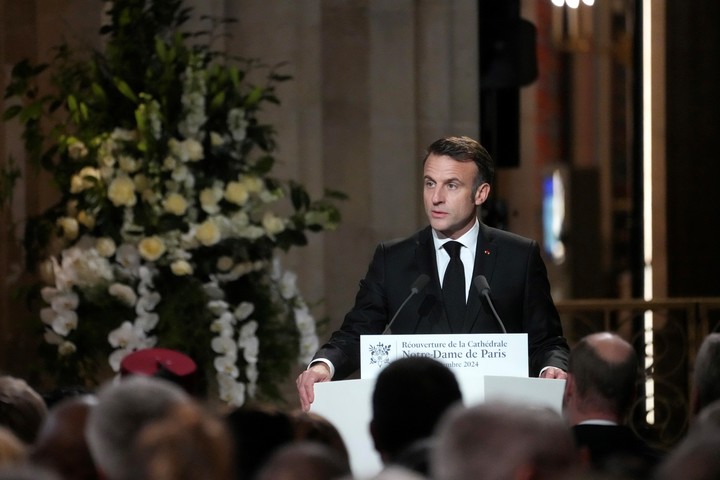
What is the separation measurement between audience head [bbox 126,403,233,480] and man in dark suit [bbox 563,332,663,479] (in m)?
1.28

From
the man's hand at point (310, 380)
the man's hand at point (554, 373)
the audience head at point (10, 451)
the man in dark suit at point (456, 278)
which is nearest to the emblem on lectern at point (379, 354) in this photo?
the man's hand at point (310, 380)

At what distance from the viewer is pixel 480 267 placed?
4.52 m

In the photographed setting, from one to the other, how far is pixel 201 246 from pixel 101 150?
1.76 ft

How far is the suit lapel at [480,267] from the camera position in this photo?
444 cm

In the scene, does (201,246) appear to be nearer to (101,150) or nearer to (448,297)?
(101,150)

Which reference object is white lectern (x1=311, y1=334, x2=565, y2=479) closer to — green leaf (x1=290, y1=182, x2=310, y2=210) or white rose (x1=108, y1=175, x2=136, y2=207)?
white rose (x1=108, y1=175, x2=136, y2=207)

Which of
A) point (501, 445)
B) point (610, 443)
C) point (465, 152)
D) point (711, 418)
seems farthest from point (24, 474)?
point (465, 152)

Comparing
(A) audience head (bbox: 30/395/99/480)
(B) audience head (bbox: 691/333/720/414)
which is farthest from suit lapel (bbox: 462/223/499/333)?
(A) audience head (bbox: 30/395/99/480)

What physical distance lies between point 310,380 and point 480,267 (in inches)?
28.7

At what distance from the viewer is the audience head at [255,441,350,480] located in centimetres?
239

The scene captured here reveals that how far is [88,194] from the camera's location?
5504mm

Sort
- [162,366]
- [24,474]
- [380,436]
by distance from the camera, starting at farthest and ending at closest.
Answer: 1. [162,366]
2. [380,436]
3. [24,474]

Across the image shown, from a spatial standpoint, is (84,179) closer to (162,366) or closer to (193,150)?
(193,150)

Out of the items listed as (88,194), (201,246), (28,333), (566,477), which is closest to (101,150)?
(88,194)
